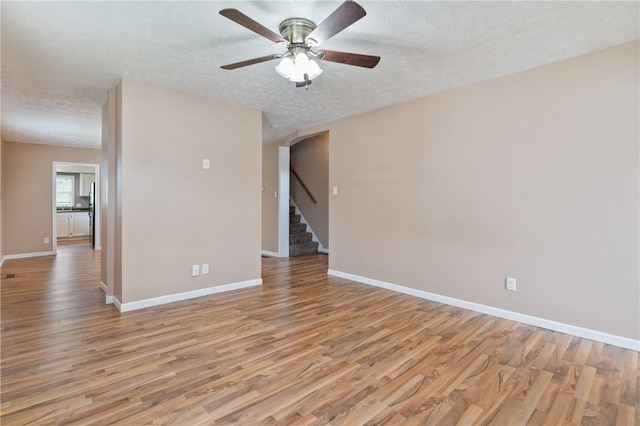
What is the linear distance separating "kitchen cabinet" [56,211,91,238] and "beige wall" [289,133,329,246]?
6643mm

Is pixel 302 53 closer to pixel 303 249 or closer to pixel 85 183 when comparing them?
pixel 303 249

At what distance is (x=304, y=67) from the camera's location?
2205 millimetres

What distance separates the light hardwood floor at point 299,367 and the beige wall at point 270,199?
3.00m

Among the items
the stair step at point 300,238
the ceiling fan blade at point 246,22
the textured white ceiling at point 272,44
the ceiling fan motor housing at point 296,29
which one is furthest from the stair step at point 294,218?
the ceiling fan blade at point 246,22

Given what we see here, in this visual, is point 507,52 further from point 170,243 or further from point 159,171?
point 170,243

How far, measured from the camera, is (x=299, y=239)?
6918 mm

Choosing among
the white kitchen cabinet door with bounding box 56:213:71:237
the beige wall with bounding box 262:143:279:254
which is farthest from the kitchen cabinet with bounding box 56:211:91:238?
the beige wall with bounding box 262:143:279:254

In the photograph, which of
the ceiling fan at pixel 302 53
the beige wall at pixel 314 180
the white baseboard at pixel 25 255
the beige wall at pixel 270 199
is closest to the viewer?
the ceiling fan at pixel 302 53

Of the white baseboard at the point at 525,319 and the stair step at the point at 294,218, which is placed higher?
the stair step at the point at 294,218

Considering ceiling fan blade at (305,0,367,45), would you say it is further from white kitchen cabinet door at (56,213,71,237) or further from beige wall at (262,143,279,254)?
white kitchen cabinet door at (56,213,71,237)

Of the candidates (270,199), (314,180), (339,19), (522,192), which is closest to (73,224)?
(270,199)

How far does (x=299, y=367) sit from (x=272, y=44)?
2.47 m

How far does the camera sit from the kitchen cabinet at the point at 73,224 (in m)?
9.00

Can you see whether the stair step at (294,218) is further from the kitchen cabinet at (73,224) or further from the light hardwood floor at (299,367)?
the kitchen cabinet at (73,224)
